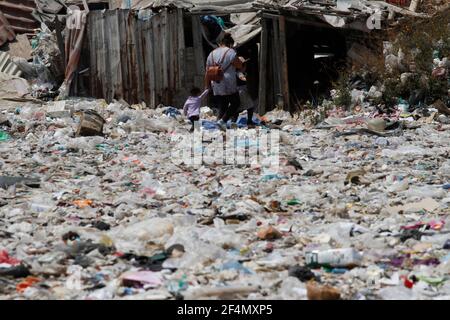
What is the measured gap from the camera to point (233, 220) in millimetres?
5129

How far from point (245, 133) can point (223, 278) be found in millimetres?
5868

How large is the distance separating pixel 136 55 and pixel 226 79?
4.02 m

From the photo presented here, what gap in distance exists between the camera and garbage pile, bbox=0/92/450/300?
380 centimetres

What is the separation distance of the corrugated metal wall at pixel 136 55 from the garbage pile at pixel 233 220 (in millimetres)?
3968

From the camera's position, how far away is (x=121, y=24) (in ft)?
45.2

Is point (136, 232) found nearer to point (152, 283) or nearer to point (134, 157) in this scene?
point (152, 283)

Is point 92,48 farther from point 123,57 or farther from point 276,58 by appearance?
point 276,58

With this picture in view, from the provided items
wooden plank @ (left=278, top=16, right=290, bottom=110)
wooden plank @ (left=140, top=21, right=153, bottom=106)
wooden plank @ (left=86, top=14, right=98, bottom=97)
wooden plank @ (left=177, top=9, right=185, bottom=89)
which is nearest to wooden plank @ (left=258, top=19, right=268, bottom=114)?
wooden plank @ (left=278, top=16, right=290, bottom=110)

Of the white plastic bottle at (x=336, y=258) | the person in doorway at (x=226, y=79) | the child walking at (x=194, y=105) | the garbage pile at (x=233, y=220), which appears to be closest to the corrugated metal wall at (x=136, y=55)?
the child walking at (x=194, y=105)

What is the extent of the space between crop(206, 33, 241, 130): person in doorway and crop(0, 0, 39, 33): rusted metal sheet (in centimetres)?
1020

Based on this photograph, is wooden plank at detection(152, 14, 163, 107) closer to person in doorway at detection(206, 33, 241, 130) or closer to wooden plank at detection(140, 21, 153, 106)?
wooden plank at detection(140, 21, 153, 106)

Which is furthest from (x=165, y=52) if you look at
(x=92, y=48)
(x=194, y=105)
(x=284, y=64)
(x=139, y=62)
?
(x=194, y=105)

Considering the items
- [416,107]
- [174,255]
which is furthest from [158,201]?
[416,107]
